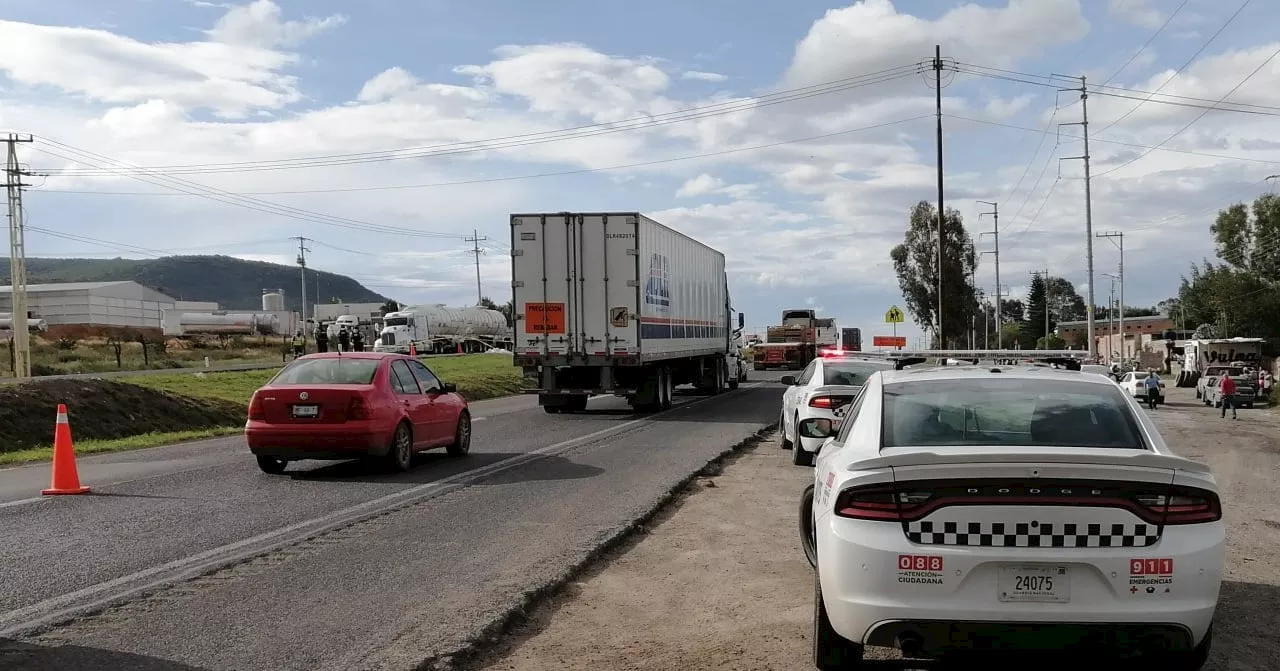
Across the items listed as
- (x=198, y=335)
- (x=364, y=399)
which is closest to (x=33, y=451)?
(x=364, y=399)

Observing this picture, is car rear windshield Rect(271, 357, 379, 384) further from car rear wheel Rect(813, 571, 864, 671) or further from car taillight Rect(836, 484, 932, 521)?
car taillight Rect(836, 484, 932, 521)

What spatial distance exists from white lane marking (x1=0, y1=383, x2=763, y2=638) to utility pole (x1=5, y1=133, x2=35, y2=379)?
33366 millimetres

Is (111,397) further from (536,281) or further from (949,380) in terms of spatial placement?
(949,380)

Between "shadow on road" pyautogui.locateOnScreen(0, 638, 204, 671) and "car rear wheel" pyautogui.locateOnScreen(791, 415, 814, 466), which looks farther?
"car rear wheel" pyautogui.locateOnScreen(791, 415, 814, 466)

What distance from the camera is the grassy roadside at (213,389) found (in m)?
17.3

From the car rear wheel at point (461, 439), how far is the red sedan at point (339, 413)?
98 centimetres

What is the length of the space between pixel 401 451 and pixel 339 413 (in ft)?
3.09

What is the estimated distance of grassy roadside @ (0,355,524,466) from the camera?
1730 centimetres

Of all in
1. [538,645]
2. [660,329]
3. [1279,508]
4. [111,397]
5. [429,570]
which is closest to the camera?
[538,645]

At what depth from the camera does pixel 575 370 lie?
24188 mm

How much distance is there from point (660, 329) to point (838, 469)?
20400mm

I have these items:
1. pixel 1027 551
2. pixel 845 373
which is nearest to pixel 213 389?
pixel 845 373

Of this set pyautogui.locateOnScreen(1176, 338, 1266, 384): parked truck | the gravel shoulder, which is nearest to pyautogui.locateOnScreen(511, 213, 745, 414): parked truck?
the gravel shoulder

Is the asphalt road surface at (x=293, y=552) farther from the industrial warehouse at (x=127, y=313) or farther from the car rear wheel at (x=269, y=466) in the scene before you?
the industrial warehouse at (x=127, y=313)
